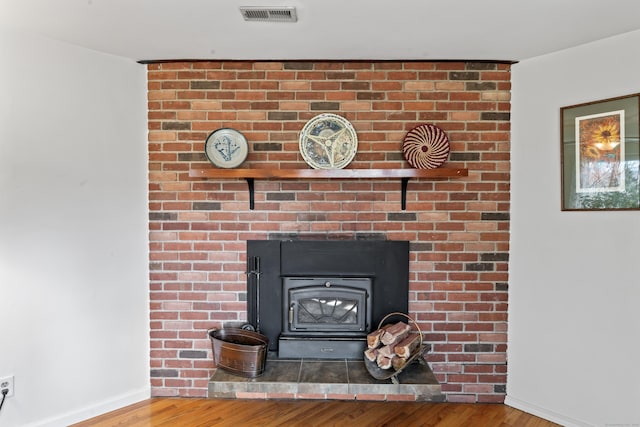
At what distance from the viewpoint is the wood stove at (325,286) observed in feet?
7.29

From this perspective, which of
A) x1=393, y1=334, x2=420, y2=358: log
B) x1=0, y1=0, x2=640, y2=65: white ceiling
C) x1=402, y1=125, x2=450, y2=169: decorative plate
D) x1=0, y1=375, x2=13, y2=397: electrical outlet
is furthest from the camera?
x1=402, y1=125, x2=450, y2=169: decorative plate

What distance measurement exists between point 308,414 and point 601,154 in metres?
2.29

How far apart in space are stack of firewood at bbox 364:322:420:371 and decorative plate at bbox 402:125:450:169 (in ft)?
3.41

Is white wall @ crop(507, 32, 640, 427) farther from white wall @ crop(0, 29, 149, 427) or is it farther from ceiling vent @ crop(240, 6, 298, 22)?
white wall @ crop(0, 29, 149, 427)

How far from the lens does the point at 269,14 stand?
1681mm

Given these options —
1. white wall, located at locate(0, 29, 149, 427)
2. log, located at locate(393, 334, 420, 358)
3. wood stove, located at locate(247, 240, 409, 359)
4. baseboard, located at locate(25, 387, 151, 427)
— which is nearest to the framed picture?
wood stove, located at locate(247, 240, 409, 359)

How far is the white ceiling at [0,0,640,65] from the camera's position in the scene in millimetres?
1610

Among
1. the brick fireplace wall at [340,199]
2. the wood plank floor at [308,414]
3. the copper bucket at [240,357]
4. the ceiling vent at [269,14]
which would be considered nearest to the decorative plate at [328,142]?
the brick fireplace wall at [340,199]

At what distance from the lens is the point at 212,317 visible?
227 centimetres

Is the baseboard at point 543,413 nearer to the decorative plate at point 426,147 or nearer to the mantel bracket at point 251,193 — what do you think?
the decorative plate at point 426,147

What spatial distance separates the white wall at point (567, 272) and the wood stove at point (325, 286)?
2.63 feet

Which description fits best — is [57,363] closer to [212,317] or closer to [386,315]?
[212,317]

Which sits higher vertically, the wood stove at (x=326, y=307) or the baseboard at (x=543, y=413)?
the wood stove at (x=326, y=307)

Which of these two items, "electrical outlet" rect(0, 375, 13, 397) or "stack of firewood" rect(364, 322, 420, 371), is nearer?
"electrical outlet" rect(0, 375, 13, 397)
